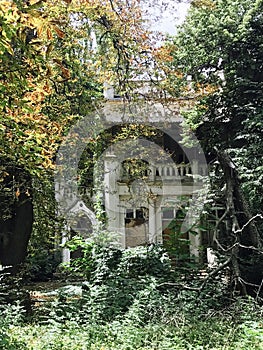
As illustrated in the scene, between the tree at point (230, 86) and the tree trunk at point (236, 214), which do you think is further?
the tree at point (230, 86)

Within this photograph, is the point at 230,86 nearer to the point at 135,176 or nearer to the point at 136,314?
the point at 135,176

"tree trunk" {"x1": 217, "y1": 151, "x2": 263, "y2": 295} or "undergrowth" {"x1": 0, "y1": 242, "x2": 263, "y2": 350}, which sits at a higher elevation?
"tree trunk" {"x1": 217, "y1": 151, "x2": 263, "y2": 295}

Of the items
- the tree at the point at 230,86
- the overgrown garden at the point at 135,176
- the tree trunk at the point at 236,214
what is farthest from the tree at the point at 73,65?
the tree trunk at the point at 236,214

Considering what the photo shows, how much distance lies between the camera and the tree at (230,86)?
8641 millimetres

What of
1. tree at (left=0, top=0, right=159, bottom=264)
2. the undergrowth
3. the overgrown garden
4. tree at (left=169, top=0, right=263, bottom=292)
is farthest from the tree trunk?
tree at (left=0, top=0, right=159, bottom=264)

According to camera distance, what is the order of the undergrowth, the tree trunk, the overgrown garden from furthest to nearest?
the tree trunk < the overgrown garden < the undergrowth

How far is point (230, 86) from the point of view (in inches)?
397

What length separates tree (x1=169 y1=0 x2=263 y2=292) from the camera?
28.3 ft

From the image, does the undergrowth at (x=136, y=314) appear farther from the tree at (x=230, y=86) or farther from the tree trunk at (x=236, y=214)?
the tree at (x=230, y=86)

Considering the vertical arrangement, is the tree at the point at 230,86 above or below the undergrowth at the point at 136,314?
above

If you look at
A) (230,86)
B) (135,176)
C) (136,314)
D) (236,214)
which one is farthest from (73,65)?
(136,314)

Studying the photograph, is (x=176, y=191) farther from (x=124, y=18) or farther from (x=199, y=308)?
(x=199, y=308)

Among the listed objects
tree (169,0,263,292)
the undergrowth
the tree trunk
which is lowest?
the undergrowth

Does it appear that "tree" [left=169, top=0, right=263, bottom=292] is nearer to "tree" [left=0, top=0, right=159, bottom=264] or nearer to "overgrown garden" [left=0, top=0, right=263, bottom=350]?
"overgrown garden" [left=0, top=0, right=263, bottom=350]
